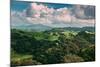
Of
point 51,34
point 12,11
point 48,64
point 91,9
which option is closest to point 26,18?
point 12,11

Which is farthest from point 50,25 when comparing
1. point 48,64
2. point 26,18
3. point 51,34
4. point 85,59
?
point 85,59

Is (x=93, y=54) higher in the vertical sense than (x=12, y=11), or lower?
lower
